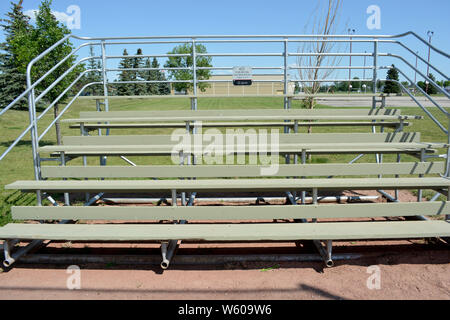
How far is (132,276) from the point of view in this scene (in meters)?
2.86

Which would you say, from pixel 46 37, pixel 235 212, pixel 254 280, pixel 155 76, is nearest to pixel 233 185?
pixel 235 212

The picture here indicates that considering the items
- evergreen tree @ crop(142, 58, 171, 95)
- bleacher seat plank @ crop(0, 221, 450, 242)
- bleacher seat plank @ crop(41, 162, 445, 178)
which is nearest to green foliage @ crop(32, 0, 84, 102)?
evergreen tree @ crop(142, 58, 171, 95)

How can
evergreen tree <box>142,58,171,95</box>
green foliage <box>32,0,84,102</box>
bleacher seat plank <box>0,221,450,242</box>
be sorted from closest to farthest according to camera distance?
bleacher seat plank <box>0,221,450,242</box> < evergreen tree <box>142,58,171,95</box> < green foliage <box>32,0,84,102</box>

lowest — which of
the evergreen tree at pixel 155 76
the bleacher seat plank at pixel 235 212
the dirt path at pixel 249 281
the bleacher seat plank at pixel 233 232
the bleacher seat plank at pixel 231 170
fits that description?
the dirt path at pixel 249 281

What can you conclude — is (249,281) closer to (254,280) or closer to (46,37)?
(254,280)

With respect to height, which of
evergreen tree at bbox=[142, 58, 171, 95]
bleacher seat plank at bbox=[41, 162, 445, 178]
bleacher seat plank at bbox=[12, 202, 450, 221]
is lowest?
bleacher seat plank at bbox=[12, 202, 450, 221]

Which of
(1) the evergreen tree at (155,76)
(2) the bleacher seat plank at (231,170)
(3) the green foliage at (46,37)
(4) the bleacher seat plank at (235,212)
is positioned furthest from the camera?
(3) the green foliage at (46,37)

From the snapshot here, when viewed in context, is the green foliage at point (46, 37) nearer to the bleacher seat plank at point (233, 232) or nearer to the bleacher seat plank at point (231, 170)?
the bleacher seat plank at point (231, 170)

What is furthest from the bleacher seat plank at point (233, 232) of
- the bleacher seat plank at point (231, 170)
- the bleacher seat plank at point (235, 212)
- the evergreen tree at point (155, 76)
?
the evergreen tree at point (155, 76)

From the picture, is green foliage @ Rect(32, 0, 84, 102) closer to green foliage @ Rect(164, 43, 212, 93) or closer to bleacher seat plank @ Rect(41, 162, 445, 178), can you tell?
green foliage @ Rect(164, 43, 212, 93)

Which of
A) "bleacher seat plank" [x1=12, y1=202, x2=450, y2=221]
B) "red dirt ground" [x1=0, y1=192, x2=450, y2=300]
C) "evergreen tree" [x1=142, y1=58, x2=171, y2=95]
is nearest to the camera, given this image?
"red dirt ground" [x1=0, y1=192, x2=450, y2=300]

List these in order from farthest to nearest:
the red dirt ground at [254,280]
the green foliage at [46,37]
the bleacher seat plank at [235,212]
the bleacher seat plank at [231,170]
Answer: the green foliage at [46,37], the bleacher seat plank at [231,170], the bleacher seat plank at [235,212], the red dirt ground at [254,280]

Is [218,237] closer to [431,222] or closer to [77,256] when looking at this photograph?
[77,256]

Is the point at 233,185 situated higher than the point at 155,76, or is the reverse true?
the point at 155,76
